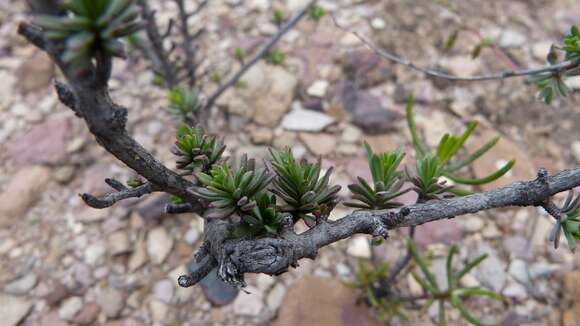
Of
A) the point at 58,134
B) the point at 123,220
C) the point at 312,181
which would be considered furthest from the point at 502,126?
the point at 58,134

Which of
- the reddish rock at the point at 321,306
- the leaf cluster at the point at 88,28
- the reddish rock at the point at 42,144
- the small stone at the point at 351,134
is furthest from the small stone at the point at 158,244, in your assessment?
the leaf cluster at the point at 88,28

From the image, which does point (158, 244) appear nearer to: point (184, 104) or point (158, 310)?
point (158, 310)

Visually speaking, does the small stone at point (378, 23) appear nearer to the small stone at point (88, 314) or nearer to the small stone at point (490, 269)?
the small stone at point (490, 269)

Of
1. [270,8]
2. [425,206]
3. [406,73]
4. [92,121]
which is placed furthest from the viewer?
[270,8]

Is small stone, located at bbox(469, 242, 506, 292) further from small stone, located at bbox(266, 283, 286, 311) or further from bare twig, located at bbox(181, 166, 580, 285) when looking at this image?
bare twig, located at bbox(181, 166, 580, 285)

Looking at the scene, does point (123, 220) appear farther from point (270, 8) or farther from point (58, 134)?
point (270, 8)

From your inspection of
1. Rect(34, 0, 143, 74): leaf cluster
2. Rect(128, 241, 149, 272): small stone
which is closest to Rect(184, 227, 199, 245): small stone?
Rect(128, 241, 149, 272): small stone

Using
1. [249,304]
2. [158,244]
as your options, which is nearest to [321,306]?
[249,304]
